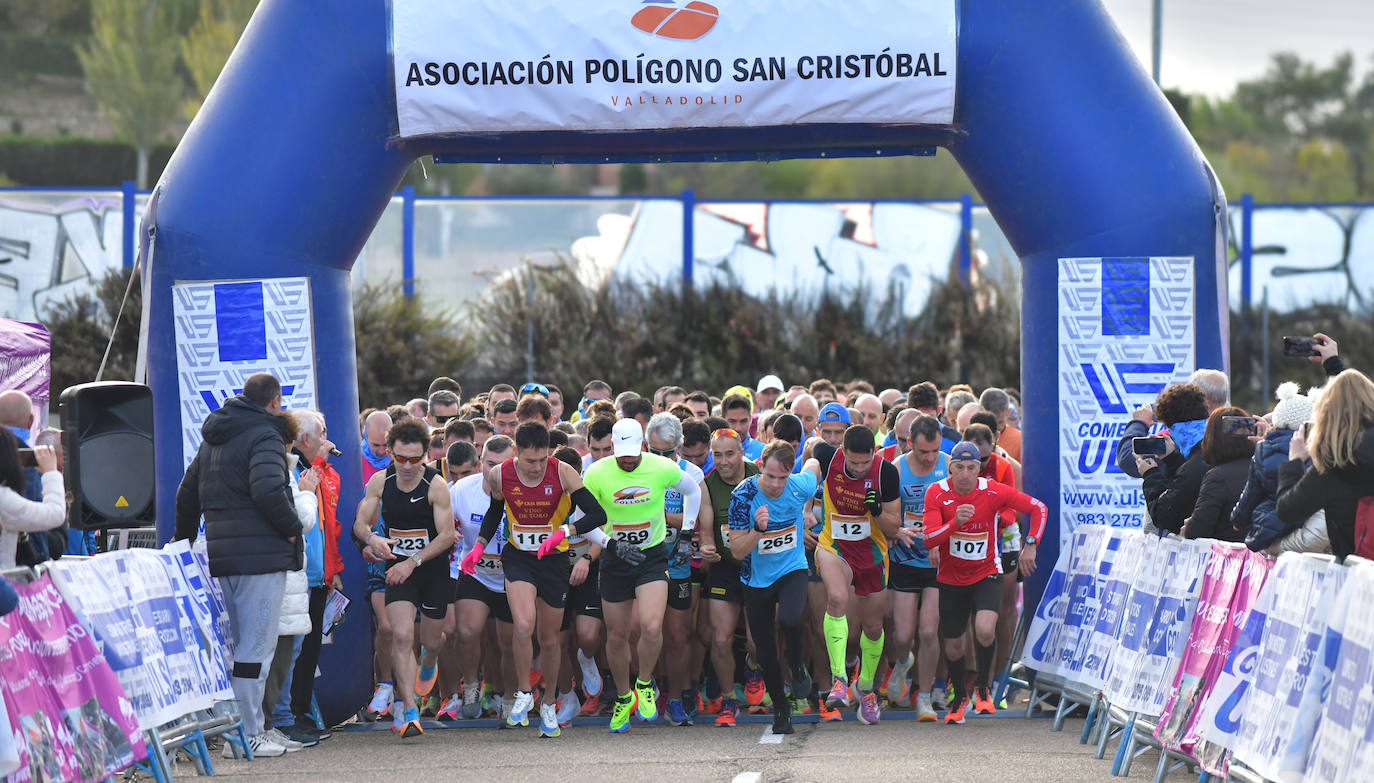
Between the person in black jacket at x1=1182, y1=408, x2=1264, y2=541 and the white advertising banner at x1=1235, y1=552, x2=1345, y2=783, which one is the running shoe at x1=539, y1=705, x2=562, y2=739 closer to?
the person in black jacket at x1=1182, y1=408, x2=1264, y2=541

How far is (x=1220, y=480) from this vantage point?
347 inches

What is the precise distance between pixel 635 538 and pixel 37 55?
54.5m

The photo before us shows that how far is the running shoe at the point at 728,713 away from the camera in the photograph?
35.0 feet

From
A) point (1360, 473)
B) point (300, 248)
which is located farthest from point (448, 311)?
point (1360, 473)

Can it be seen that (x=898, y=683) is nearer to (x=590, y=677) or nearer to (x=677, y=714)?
(x=677, y=714)

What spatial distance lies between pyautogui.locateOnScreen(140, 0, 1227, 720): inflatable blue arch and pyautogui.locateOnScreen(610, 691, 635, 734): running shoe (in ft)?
5.63

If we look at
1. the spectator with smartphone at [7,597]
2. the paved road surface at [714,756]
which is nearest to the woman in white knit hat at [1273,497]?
the paved road surface at [714,756]

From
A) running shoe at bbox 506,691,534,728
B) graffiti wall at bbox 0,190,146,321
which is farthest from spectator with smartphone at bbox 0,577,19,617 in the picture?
graffiti wall at bbox 0,190,146,321

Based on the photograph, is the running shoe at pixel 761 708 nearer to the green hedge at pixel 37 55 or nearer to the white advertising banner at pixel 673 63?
the white advertising banner at pixel 673 63

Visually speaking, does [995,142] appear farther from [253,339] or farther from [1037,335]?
[253,339]

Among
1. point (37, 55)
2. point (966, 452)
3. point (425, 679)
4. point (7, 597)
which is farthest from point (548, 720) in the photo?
point (37, 55)

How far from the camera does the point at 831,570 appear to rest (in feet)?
35.6

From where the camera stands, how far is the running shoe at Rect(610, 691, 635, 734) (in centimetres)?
1052

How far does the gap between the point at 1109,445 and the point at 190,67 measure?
165ft
